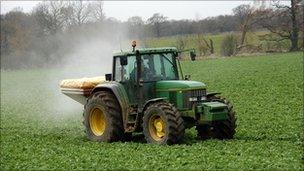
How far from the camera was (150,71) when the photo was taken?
13188 millimetres

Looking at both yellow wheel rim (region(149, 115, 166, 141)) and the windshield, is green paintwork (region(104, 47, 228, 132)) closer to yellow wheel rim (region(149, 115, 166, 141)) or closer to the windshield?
the windshield

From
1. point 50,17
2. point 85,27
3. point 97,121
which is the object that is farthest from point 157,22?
point 97,121

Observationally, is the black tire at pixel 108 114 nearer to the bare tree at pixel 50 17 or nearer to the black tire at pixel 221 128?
the black tire at pixel 221 128

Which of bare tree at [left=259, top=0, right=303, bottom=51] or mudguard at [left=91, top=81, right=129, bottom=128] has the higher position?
bare tree at [left=259, top=0, right=303, bottom=51]

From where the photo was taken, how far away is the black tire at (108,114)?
13367 millimetres

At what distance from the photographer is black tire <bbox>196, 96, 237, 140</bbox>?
12.6 m

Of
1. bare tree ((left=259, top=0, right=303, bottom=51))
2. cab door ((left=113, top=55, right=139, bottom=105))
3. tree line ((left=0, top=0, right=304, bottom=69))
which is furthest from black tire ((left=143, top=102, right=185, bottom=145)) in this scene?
bare tree ((left=259, top=0, right=303, bottom=51))

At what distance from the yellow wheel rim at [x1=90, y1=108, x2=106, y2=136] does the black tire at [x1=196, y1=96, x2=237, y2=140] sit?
2.62 meters

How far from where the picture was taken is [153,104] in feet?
40.5

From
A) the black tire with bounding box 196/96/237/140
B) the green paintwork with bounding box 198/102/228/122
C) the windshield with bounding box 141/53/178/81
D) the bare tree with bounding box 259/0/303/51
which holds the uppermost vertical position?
the bare tree with bounding box 259/0/303/51

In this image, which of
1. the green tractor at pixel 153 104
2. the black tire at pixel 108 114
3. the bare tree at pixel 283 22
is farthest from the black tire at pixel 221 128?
the bare tree at pixel 283 22

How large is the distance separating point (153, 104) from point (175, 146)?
1.21 m

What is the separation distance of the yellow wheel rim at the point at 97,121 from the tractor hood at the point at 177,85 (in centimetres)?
205

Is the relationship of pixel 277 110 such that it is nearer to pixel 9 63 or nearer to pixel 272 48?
pixel 272 48
